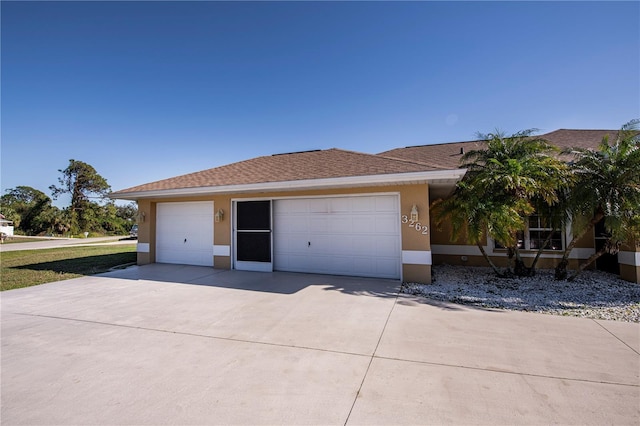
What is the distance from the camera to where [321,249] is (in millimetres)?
8508

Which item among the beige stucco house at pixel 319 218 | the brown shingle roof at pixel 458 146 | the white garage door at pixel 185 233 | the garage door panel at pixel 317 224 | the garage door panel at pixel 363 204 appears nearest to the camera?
the beige stucco house at pixel 319 218

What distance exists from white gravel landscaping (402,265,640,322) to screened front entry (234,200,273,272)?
463 cm

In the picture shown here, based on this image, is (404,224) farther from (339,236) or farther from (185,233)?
(185,233)

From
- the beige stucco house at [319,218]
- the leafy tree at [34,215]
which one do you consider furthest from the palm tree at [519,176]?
the leafy tree at [34,215]

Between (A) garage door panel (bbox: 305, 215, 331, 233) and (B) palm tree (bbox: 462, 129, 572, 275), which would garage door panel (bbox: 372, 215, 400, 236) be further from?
(B) palm tree (bbox: 462, 129, 572, 275)

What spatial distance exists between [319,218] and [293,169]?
1.91 meters

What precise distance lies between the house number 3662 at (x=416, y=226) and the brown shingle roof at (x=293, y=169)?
139 centimetres

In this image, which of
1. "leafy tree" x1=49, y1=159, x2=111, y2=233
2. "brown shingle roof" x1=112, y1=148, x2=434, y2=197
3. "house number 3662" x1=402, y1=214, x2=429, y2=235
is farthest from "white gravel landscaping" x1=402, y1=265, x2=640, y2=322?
"leafy tree" x1=49, y1=159, x2=111, y2=233

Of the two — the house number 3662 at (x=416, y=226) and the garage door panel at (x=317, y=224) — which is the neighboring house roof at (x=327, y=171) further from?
the garage door panel at (x=317, y=224)

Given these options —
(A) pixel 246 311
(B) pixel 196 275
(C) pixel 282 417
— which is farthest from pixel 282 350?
(B) pixel 196 275

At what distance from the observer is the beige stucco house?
7272 mm

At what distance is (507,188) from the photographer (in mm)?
6609

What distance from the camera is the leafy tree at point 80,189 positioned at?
119 feet

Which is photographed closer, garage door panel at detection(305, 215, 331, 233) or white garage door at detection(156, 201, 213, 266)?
garage door panel at detection(305, 215, 331, 233)
